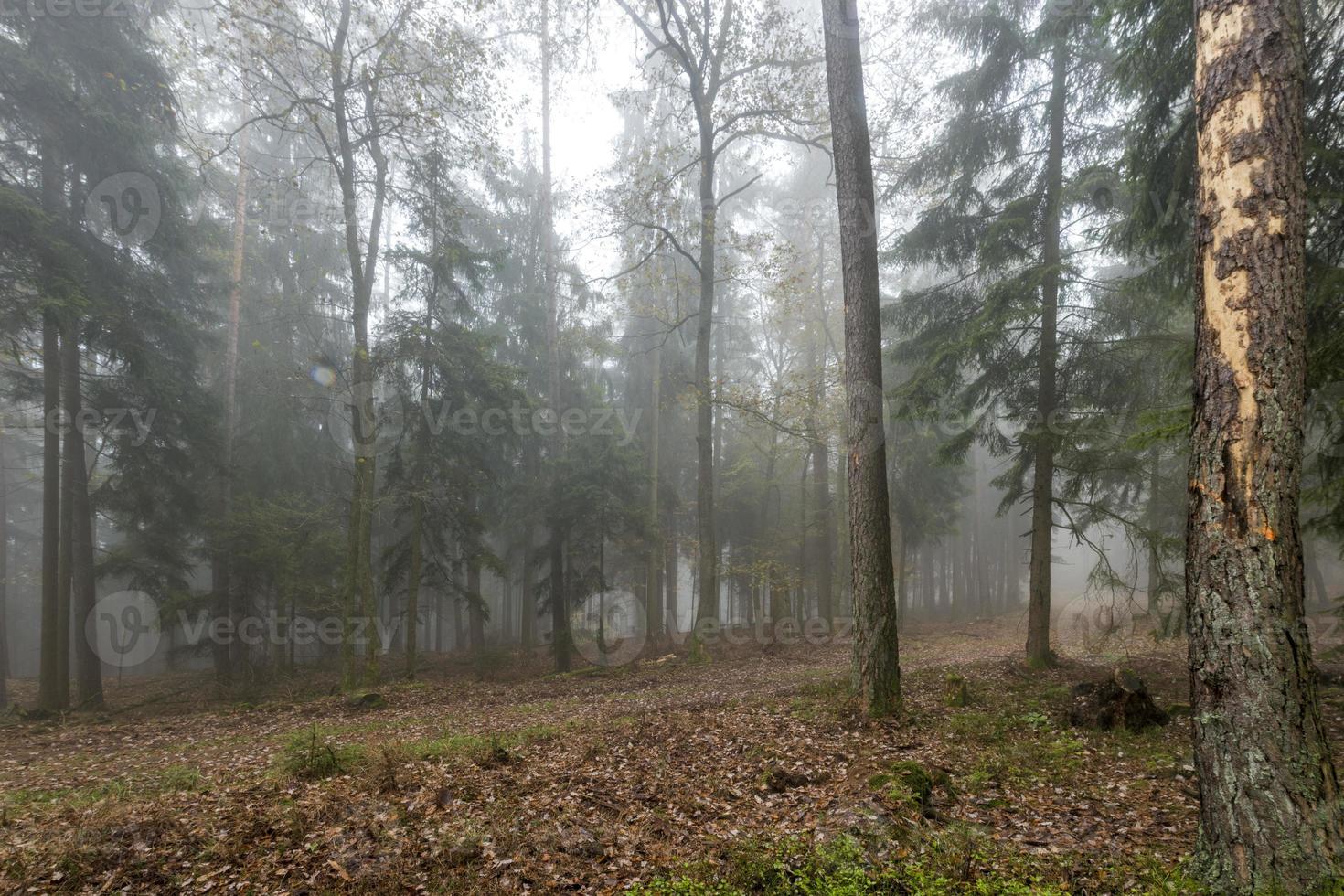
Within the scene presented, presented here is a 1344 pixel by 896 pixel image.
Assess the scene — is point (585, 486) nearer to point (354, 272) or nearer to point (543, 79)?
point (354, 272)

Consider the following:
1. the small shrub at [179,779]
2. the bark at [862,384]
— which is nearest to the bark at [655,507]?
the bark at [862,384]

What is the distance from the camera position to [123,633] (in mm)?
25500

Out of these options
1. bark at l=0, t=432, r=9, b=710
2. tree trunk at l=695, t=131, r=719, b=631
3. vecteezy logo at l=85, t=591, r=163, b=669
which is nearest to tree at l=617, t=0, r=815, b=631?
tree trunk at l=695, t=131, r=719, b=631

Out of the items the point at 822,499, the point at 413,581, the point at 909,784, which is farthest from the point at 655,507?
the point at 909,784

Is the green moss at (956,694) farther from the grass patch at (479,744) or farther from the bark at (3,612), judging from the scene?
the bark at (3,612)

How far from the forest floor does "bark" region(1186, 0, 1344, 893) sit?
1.76 feet

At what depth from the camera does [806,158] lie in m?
23.8

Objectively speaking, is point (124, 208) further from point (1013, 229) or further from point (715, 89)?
point (1013, 229)

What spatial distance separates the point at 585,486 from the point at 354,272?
7.59 metres

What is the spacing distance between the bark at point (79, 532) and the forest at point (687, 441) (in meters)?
0.08

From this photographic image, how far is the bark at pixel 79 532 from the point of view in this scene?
1229 cm

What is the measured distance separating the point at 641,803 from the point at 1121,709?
5.64 m

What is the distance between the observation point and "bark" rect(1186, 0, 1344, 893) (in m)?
3.13

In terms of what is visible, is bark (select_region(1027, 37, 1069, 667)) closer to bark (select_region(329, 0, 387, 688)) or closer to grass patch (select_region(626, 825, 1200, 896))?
grass patch (select_region(626, 825, 1200, 896))
